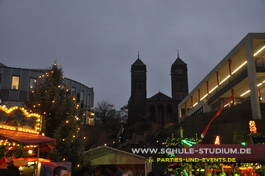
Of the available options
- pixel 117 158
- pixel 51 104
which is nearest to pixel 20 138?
pixel 51 104

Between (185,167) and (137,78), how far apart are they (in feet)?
290

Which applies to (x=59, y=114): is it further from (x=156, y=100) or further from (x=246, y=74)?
(x=156, y=100)

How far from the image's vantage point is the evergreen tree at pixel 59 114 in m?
14.5

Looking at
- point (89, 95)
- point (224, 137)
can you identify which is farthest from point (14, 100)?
point (224, 137)

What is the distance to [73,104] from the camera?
1548cm

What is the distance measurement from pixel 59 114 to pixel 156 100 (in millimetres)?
81175

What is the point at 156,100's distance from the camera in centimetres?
9519

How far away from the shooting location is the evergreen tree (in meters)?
14.5

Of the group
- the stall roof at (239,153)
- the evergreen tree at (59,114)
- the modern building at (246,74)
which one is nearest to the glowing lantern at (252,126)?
the modern building at (246,74)

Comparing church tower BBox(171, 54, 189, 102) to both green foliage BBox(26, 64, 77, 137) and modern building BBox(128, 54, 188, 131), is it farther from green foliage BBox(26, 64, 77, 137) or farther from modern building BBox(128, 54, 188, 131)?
green foliage BBox(26, 64, 77, 137)

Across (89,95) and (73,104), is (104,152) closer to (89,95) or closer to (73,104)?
(73,104)

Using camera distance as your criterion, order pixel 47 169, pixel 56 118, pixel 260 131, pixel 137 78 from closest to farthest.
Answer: pixel 47 169 → pixel 56 118 → pixel 260 131 → pixel 137 78

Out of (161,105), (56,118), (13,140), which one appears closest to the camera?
(13,140)

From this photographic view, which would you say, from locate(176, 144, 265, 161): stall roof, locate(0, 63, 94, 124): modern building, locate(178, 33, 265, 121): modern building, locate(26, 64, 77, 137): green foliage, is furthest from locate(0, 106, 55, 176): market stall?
locate(0, 63, 94, 124): modern building
